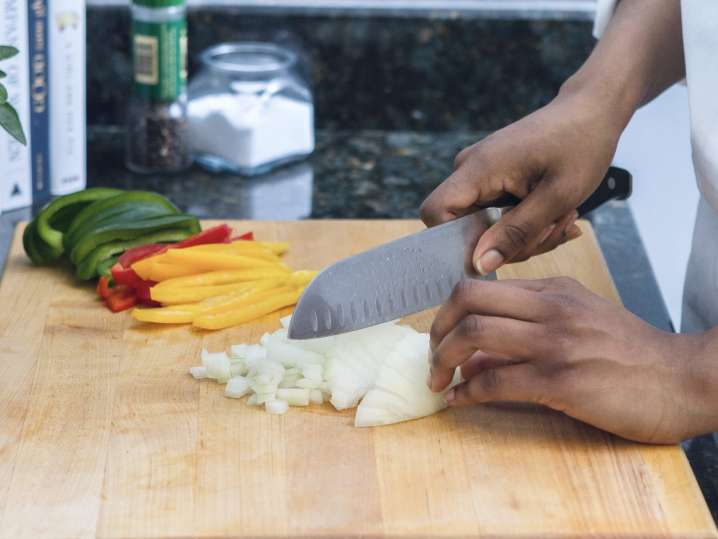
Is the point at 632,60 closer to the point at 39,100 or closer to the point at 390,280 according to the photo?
the point at 390,280

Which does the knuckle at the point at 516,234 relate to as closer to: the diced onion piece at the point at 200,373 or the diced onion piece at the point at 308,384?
the diced onion piece at the point at 308,384

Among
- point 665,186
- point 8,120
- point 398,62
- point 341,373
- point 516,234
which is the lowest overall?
point 665,186

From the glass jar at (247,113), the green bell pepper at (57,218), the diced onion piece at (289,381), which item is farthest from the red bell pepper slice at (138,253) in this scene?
the glass jar at (247,113)

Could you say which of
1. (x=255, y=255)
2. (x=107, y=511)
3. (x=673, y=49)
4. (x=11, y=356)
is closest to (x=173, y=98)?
(x=255, y=255)

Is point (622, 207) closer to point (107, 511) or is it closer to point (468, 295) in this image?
point (468, 295)

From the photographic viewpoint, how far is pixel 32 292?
173 cm

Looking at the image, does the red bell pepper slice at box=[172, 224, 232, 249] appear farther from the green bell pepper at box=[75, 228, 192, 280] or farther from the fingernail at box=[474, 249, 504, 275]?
the fingernail at box=[474, 249, 504, 275]

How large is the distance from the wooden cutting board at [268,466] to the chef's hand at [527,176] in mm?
244

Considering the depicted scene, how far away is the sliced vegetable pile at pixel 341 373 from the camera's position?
1.44m

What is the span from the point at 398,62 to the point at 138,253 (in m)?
0.89

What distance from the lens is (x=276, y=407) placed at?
57.0 inches

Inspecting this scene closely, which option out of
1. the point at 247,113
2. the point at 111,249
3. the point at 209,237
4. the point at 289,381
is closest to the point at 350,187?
the point at 247,113

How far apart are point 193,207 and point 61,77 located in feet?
1.04

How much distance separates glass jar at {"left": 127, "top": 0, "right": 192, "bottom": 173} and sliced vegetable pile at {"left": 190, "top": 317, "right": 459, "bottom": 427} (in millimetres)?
735
